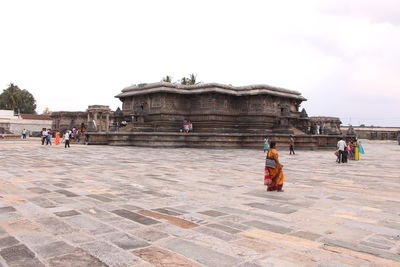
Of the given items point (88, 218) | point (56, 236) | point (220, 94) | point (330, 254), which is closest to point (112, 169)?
point (88, 218)

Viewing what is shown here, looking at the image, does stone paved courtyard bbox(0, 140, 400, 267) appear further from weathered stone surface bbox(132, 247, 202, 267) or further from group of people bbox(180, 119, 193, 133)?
group of people bbox(180, 119, 193, 133)

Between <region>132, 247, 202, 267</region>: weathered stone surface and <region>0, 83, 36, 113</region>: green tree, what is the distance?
73066 mm

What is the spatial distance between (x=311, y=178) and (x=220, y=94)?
570 inches

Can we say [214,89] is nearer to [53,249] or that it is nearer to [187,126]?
[187,126]

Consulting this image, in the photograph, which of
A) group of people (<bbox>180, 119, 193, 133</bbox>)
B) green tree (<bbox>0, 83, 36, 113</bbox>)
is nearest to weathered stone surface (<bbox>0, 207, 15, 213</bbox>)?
group of people (<bbox>180, 119, 193, 133</bbox>)

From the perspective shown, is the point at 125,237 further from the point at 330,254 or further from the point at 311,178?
the point at 311,178

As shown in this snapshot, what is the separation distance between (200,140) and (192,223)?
16109 millimetres

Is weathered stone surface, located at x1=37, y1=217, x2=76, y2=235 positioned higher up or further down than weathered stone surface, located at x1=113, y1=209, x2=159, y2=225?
higher up

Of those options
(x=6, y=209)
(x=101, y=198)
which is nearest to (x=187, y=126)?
(x=101, y=198)

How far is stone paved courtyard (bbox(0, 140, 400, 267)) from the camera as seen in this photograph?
115 inches

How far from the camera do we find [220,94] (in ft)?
73.4

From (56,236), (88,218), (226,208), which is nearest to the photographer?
(56,236)

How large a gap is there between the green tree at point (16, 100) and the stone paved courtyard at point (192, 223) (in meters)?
68.6

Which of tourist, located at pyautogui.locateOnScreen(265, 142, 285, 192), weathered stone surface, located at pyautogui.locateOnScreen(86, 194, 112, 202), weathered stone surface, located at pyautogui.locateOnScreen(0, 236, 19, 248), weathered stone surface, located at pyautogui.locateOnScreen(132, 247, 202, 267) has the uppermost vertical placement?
tourist, located at pyautogui.locateOnScreen(265, 142, 285, 192)
